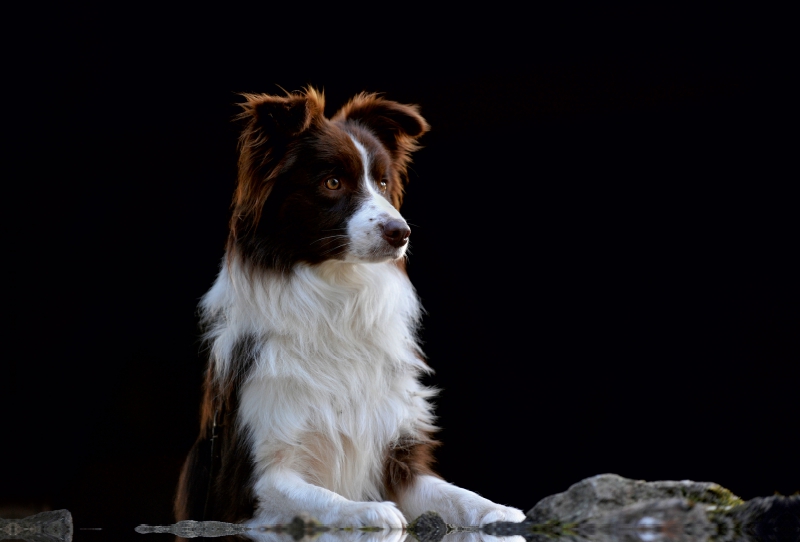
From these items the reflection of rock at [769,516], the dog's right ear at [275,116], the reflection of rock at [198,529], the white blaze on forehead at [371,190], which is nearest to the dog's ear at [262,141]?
the dog's right ear at [275,116]

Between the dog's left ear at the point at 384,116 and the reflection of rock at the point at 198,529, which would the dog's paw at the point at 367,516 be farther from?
the dog's left ear at the point at 384,116

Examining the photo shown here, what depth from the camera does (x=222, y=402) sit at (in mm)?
3148

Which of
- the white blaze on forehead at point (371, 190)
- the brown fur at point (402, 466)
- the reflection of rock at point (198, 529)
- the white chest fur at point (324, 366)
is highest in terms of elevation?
the white blaze on forehead at point (371, 190)

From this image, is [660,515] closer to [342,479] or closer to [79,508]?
[342,479]

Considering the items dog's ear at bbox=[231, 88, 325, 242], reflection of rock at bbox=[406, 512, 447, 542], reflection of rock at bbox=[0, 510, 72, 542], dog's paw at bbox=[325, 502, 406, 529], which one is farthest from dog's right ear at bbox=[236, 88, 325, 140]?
reflection of rock at bbox=[0, 510, 72, 542]

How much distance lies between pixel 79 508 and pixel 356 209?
7.47 feet

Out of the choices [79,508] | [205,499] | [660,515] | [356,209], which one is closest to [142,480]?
[79,508]

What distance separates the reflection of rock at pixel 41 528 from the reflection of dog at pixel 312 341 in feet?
1.67

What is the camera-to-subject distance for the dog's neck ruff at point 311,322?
3.06m

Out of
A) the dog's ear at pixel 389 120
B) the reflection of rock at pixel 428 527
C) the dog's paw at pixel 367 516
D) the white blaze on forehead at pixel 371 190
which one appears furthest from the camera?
the dog's ear at pixel 389 120

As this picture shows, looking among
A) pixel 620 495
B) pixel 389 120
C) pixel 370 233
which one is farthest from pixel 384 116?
pixel 620 495

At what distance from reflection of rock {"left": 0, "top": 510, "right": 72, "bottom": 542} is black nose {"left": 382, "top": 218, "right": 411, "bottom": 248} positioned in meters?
1.54

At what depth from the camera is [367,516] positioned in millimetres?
2674

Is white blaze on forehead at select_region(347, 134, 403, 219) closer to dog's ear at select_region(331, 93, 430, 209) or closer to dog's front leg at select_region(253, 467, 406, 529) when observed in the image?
dog's ear at select_region(331, 93, 430, 209)
